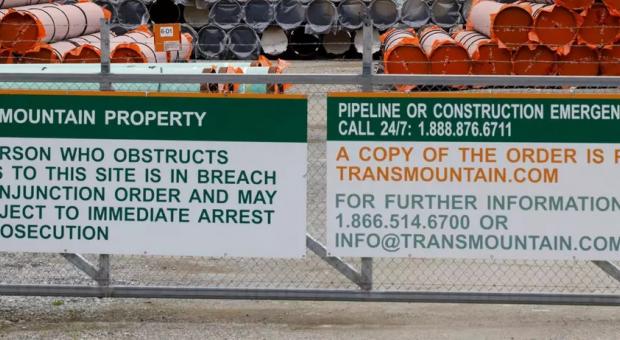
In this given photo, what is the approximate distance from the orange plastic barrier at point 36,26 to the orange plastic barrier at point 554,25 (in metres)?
9.15

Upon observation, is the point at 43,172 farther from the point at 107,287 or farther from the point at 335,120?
the point at 335,120

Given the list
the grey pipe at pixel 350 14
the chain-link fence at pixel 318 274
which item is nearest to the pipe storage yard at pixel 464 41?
the grey pipe at pixel 350 14

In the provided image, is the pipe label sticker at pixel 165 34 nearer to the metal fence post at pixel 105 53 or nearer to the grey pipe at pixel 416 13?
the metal fence post at pixel 105 53

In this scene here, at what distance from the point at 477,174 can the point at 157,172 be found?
208 cm

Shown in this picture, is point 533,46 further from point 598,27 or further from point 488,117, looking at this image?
point 488,117

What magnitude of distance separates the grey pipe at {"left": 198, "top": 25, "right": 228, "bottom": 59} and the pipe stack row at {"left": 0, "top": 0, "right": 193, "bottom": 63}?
6.67 meters

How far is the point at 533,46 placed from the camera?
24.4 m

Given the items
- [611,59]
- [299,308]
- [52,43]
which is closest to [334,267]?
[299,308]

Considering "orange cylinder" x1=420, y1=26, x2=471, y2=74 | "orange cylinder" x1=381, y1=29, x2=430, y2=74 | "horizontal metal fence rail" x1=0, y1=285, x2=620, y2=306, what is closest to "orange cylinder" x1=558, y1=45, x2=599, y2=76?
"orange cylinder" x1=420, y1=26, x2=471, y2=74

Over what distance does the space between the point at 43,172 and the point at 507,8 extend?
59.2 ft

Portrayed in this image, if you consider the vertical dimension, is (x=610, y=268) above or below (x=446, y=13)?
below

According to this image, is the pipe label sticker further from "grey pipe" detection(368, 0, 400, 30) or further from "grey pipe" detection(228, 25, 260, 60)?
"grey pipe" detection(368, 0, 400, 30)

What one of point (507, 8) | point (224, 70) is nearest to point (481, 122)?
point (224, 70)

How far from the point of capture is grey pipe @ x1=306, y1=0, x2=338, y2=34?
34031 millimetres
